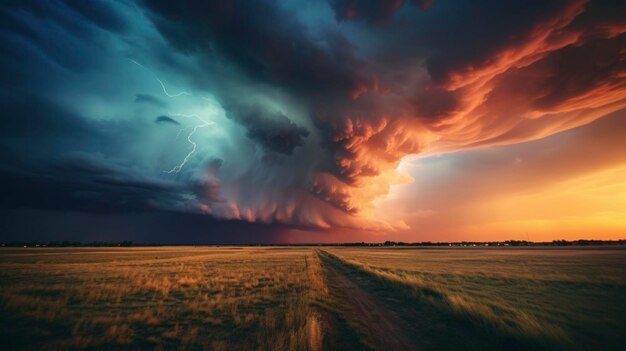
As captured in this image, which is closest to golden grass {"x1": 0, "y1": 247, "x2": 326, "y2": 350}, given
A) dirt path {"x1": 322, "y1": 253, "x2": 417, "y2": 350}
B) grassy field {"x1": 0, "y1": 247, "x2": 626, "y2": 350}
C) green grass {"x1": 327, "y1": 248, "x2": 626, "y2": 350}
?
grassy field {"x1": 0, "y1": 247, "x2": 626, "y2": 350}

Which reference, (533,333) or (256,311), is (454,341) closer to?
(533,333)

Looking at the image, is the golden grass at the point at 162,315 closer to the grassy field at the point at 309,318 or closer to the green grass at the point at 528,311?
the grassy field at the point at 309,318

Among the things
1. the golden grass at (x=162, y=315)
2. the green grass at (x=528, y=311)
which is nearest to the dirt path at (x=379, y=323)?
the green grass at (x=528, y=311)

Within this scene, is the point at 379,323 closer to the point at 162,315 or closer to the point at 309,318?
the point at 309,318

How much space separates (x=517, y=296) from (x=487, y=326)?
7.85 m

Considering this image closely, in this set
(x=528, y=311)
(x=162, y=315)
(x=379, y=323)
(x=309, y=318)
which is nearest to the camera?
(x=379, y=323)

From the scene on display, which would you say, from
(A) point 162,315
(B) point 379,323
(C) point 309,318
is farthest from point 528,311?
(A) point 162,315

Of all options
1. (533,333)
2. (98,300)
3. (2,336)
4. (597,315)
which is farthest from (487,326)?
(98,300)

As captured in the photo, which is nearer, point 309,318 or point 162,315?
point 309,318

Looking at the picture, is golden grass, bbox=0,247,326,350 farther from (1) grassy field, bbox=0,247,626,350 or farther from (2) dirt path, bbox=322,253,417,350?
(2) dirt path, bbox=322,253,417,350

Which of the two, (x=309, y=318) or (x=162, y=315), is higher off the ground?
(x=309, y=318)

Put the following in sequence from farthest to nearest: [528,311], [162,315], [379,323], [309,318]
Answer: [528,311] < [162,315] < [309,318] < [379,323]

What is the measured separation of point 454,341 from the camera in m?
8.16

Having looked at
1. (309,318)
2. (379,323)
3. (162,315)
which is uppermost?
(309,318)
